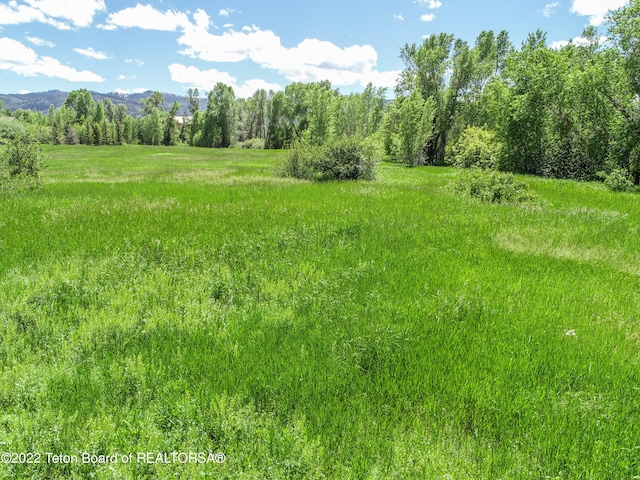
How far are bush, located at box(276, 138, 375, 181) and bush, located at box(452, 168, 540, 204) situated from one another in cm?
688

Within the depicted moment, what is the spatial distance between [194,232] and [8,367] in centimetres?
517

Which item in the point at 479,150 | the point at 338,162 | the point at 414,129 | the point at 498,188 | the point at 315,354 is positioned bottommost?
the point at 315,354

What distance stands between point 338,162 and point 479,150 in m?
20.5

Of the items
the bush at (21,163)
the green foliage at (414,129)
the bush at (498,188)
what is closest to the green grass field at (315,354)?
the bush at (498,188)

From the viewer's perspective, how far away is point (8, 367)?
385cm

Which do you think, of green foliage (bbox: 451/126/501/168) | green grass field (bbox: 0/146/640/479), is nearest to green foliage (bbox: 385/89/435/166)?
green foliage (bbox: 451/126/501/168)

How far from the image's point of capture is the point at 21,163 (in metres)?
16.5

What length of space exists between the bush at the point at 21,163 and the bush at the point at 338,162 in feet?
44.4

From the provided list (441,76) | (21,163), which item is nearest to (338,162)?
(21,163)

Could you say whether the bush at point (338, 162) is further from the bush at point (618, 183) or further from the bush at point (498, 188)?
the bush at point (618, 183)

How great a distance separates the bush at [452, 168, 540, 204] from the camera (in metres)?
14.4

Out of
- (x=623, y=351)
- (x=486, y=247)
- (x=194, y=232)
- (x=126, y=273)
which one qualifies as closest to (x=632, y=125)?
(x=486, y=247)

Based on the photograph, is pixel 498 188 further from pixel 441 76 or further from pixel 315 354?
pixel 441 76

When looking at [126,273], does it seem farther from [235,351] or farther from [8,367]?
[235,351]
